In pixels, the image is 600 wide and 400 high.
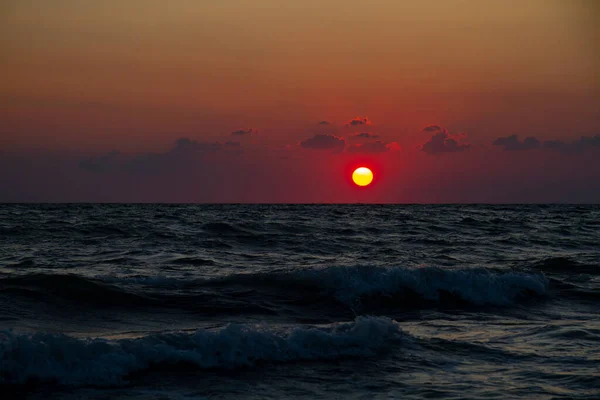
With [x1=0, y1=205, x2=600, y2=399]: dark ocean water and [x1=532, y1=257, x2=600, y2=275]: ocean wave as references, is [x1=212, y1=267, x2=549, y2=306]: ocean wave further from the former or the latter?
[x1=532, y1=257, x2=600, y2=275]: ocean wave

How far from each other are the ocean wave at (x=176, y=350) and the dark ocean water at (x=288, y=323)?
0.02 m

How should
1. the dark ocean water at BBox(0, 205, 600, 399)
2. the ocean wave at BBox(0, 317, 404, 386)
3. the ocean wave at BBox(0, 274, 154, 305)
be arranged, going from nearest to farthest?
the dark ocean water at BBox(0, 205, 600, 399)
the ocean wave at BBox(0, 317, 404, 386)
the ocean wave at BBox(0, 274, 154, 305)

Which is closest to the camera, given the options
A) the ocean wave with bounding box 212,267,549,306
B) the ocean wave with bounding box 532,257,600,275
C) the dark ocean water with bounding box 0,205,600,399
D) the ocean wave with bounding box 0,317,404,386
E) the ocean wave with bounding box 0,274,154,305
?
the dark ocean water with bounding box 0,205,600,399

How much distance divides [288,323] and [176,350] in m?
3.16

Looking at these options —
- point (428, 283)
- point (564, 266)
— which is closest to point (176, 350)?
point (428, 283)

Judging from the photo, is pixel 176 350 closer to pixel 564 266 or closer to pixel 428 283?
pixel 428 283

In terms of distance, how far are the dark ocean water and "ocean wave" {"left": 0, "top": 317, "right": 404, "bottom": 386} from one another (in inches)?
0.8

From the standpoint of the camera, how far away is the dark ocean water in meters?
7.44

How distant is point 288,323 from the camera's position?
11148 millimetres

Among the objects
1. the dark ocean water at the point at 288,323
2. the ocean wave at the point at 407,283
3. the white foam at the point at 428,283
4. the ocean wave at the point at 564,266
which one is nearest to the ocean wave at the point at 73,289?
the dark ocean water at the point at 288,323

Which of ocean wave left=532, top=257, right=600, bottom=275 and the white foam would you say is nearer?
the white foam

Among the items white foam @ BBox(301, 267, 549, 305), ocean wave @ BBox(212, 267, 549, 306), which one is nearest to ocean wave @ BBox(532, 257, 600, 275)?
white foam @ BBox(301, 267, 549, 305)

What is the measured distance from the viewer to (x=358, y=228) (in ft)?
108

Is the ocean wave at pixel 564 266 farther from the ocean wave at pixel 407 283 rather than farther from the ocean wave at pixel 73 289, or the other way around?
the ocean wave at pixel 73 289
